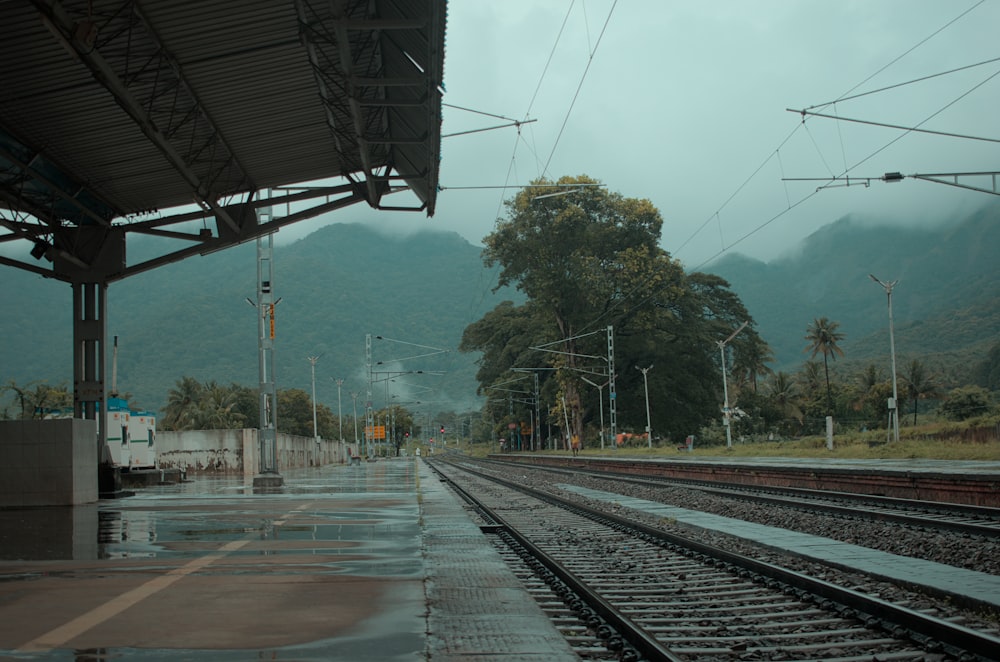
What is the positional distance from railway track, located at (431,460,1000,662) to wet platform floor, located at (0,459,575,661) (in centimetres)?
44

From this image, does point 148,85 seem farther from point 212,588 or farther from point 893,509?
point 893,509

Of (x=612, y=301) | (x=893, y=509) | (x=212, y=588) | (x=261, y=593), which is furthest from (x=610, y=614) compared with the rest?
(x=612, y=301)

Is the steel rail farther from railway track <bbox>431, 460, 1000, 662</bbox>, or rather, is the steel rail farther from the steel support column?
the steel support column

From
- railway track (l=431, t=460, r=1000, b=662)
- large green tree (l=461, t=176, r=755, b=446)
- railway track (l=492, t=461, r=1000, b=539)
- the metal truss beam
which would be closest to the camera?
railway track (l=431, t=460, r=1000, b=662)

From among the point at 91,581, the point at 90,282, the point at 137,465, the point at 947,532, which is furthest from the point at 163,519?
the point at 137,465

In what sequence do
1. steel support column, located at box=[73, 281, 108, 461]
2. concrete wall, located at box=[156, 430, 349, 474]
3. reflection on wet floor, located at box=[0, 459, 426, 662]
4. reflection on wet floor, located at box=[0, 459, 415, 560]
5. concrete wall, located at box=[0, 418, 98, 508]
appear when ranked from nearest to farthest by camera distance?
reflection on wet floor, located at box=[0, 459, 426, 662]
reflection on wet floor, located at box=[0, 459, 415, 560]
concrete wall, located at box=[0, 418, 98, 508]
steel support column, located at box=[73, 281, 108, 461]
concrete wall, located at box=[156, 430, 349, 474]

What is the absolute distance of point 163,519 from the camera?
15.0 metres

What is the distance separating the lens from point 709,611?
754cm

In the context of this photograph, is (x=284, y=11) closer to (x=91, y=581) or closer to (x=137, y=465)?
(x=91, y=581)

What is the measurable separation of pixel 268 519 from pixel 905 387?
272 feet

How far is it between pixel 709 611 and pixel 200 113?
44.8ft

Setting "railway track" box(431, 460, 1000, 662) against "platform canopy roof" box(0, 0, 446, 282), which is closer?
"railway track" box(431, 460, 1000, 662)

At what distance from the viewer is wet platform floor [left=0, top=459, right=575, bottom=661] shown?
556 centimetres

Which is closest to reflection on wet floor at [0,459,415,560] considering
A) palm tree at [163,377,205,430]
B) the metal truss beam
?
the metal truss beam
